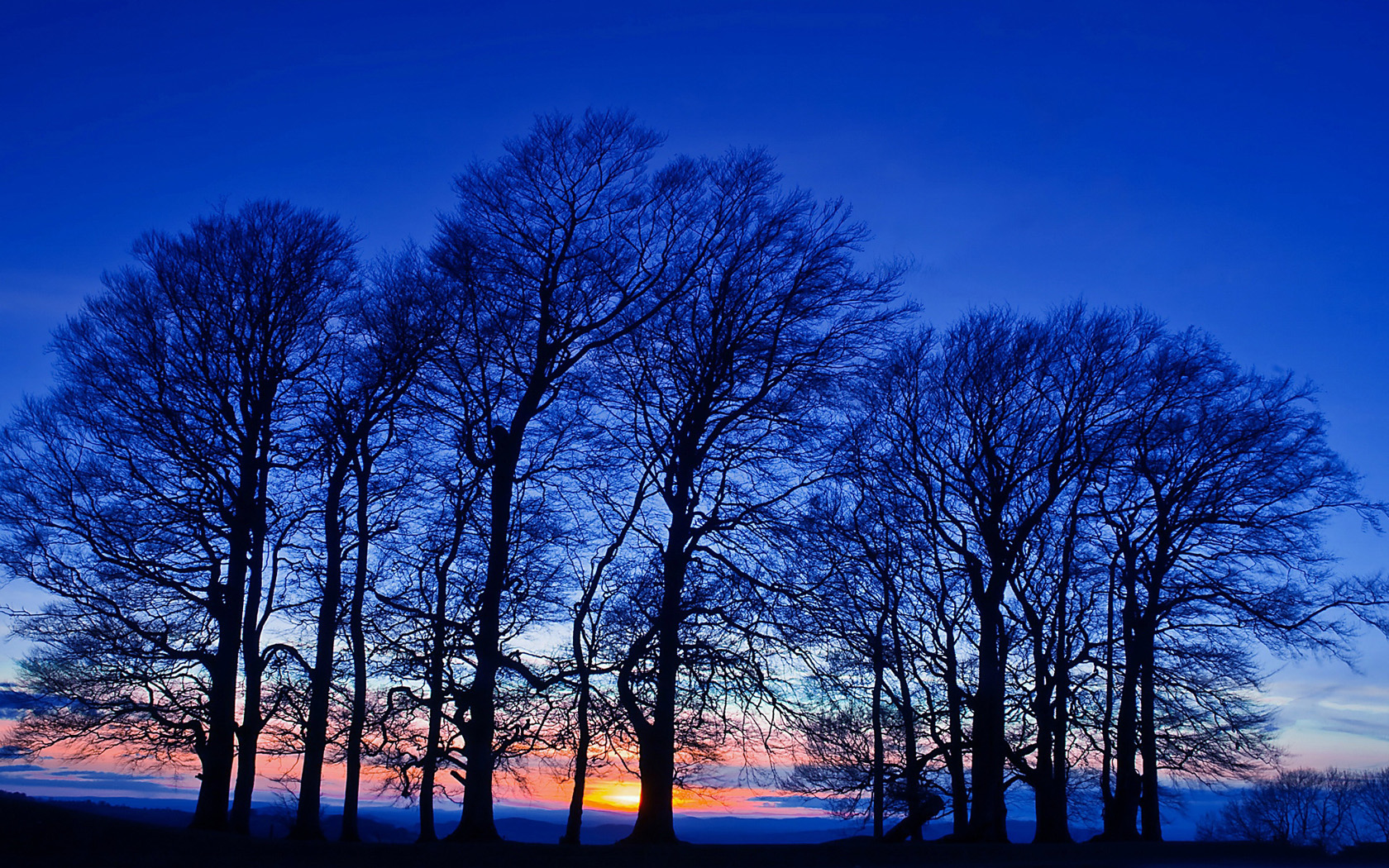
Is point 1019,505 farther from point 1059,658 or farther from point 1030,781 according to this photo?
point 1030,781

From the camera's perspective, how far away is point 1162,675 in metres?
24.1

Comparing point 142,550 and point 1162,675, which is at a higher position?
point 142,550

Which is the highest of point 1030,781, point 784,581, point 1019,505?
point 1019,505

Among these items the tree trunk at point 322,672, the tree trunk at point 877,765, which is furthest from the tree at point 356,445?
the tree trunk at point 877,765

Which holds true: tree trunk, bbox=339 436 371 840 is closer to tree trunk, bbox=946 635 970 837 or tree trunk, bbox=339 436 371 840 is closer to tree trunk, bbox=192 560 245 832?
tree trunk, bbox=192 560 245 832

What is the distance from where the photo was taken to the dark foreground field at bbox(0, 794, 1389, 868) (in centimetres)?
1202

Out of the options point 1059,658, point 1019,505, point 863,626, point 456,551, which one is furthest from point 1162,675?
point 456,551

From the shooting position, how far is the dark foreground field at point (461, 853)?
1202cm

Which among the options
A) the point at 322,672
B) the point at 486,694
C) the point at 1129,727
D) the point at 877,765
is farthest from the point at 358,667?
the point at 1129,727

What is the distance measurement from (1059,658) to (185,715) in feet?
62.2

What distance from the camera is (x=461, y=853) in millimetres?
14477

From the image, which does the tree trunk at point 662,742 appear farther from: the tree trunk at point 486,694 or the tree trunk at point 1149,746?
the tree trunk at point 1149,746

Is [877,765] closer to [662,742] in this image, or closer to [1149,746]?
[1149,746]

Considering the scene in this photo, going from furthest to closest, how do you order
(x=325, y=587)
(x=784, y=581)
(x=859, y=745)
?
(x=859, y=745), (x=325, y=587), (x=784, y=581)
